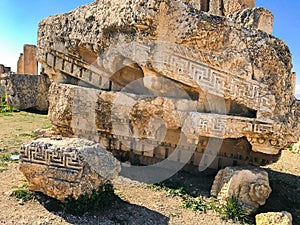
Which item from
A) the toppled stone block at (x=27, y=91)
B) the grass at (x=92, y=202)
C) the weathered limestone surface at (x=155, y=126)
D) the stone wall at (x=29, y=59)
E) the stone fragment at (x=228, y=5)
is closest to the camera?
the grass at (x=92, y=202)

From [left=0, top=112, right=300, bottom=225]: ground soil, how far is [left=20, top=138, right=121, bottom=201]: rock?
25 centimetres

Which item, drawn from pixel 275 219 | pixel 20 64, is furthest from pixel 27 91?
pixel 275 219

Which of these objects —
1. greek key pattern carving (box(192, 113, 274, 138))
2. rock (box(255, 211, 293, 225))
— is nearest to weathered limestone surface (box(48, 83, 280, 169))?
greek key pattern carving (box(192, 113, 274, 138))

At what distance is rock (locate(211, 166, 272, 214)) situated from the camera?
376 centimetres

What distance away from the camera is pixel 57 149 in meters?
3.51

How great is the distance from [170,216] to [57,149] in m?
1.71

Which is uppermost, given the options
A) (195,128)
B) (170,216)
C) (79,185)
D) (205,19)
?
(205,19)

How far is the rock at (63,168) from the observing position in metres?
3.40

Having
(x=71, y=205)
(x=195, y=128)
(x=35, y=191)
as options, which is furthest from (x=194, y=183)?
(x=35, y=191)

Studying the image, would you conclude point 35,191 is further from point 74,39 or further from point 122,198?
point 74,39

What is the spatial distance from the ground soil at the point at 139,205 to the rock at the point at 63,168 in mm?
254

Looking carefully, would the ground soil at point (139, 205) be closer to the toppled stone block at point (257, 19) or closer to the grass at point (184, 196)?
the grass at point (184, 196)

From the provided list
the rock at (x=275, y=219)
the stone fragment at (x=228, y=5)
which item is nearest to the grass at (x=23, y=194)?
the rock at (x=275, y=219)

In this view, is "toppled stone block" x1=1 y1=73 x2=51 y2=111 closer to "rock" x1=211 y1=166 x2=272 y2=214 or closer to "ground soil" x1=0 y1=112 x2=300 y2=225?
"ground soil" x1=0 y1=112 x2=300 y2=225
